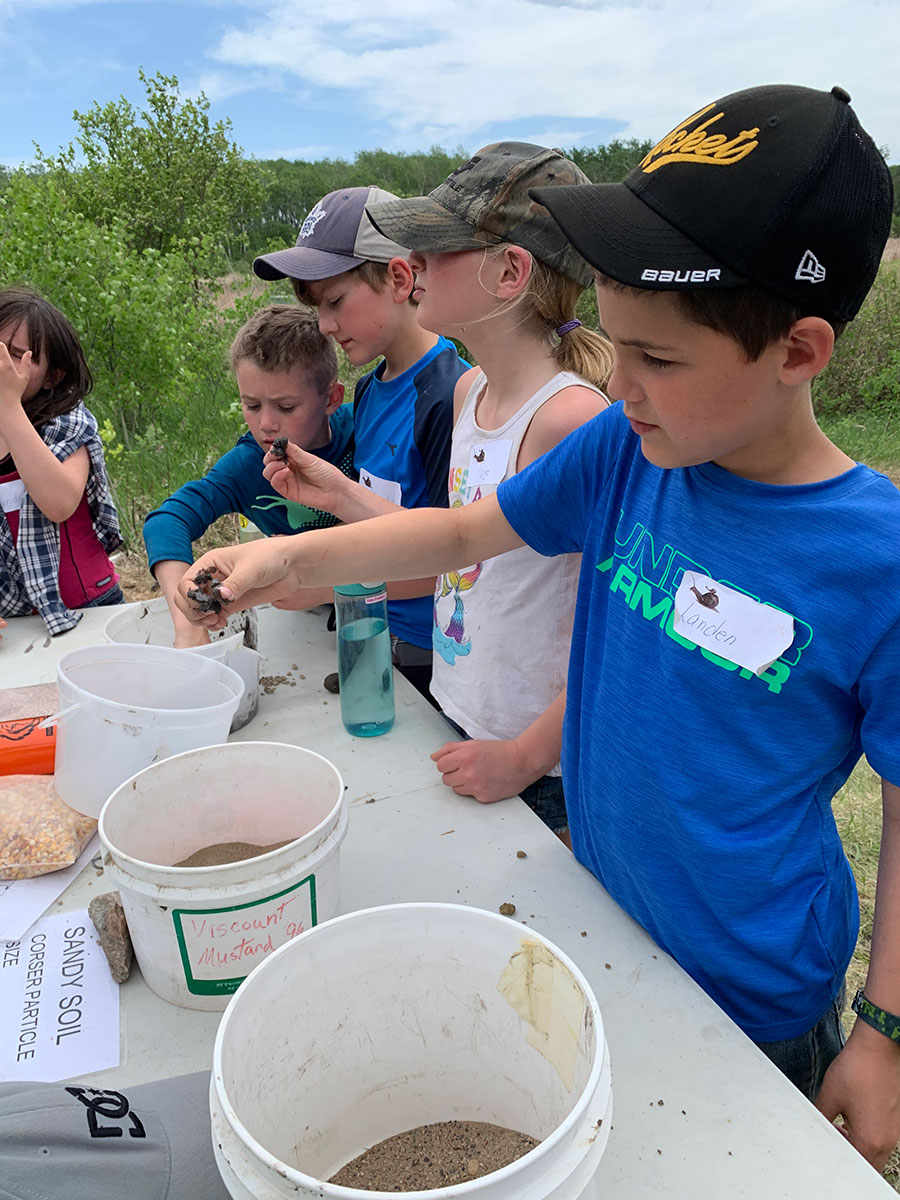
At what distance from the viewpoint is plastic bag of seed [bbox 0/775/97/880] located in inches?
42.6

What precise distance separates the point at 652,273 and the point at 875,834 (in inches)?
86.7

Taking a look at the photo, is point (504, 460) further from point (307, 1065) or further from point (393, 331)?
point (307, 1065)

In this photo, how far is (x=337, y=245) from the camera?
1.79m

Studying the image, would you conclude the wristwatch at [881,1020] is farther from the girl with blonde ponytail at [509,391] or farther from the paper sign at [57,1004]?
the paper sign at [57,1004]

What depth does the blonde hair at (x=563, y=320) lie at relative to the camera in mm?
1395

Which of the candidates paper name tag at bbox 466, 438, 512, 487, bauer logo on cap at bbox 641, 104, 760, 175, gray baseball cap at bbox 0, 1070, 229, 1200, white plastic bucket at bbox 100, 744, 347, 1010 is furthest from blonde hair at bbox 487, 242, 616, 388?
gray baseball cap at bbox 0, 1070, 229, 1200

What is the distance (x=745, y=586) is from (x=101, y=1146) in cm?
77

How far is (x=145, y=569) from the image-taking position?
13.1 ft

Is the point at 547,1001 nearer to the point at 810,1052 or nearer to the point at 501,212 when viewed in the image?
the point at 810,1052

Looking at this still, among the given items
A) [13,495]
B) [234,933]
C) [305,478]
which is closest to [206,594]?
[234,933]

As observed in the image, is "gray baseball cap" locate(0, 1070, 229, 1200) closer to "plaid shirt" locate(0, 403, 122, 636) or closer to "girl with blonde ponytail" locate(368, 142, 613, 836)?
"girl with blonde ponytail" locate(368, 142, 613, 836)

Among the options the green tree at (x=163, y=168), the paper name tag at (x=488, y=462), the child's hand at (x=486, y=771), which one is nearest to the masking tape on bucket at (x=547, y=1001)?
the child's hand at (x=486, y=771)

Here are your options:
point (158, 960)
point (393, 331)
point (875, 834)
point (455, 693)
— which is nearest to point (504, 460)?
point (455, 693)

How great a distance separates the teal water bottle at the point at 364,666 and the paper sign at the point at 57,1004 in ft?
1.76
